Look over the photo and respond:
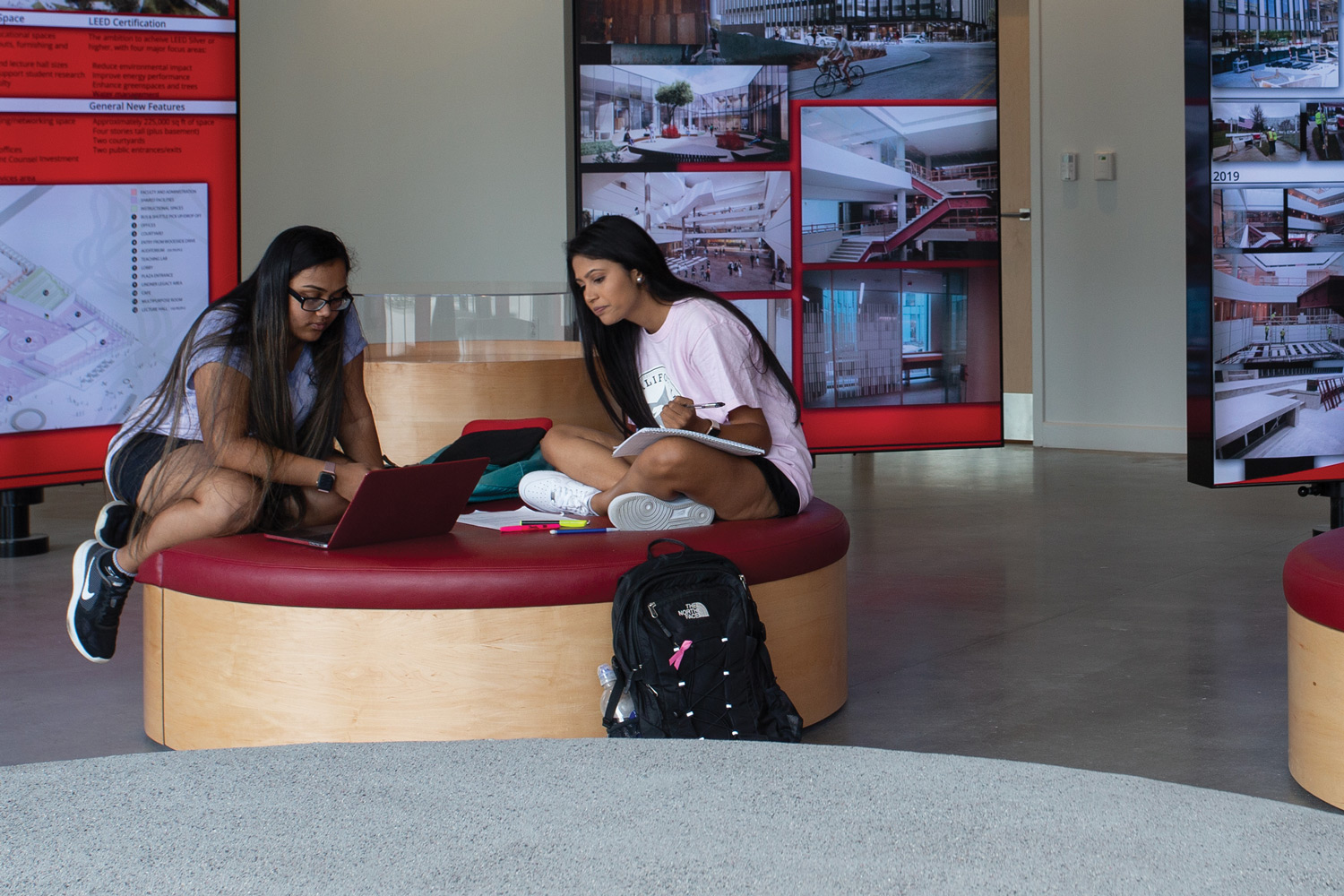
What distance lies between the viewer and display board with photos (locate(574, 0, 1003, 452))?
20.0ft

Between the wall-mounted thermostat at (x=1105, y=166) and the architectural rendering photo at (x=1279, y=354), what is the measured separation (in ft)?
11.3

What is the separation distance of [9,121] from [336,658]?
10.3 ft

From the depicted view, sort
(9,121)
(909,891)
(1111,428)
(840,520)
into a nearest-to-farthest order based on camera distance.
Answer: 1. (909,891)
2. (840,520)
3. (9,121)
4. (1111,428)

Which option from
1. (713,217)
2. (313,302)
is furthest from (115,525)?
(713,217)

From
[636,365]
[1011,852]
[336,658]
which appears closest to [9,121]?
[636,365]

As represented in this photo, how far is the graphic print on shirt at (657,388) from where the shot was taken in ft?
11.0

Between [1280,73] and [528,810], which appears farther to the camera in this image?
[1280,73]

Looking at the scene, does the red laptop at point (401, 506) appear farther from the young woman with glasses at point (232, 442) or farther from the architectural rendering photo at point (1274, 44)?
the architectural rendering photo at point (1274, 44)

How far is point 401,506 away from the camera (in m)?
2.76

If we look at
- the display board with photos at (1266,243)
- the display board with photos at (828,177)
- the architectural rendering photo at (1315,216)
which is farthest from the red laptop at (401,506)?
the display board with photos at (828,177)

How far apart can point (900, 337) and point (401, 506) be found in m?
4.02

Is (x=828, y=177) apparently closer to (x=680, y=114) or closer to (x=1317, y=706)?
(x=680, y=114)

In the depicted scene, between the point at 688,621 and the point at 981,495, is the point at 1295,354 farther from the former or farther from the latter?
the point at 688,621

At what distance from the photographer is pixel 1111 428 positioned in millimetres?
7859
